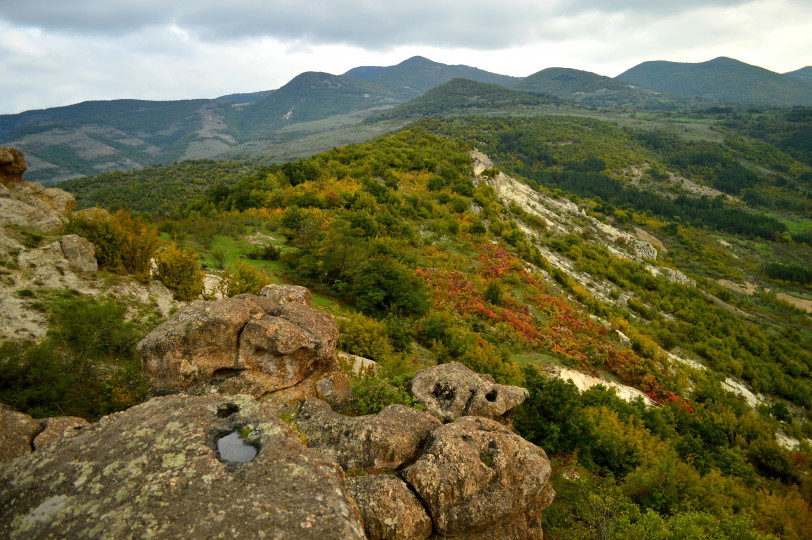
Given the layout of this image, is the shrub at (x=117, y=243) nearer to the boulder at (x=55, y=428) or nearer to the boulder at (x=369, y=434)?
the boulder at (x=55, y=428)

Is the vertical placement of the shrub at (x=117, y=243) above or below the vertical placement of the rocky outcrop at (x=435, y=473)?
above

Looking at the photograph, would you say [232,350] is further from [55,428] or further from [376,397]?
[376,397]

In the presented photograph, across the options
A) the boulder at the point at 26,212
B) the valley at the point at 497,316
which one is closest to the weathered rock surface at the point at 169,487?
the valley at the point at 497,316

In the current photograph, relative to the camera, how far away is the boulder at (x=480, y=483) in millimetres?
5371

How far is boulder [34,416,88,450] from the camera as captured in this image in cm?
485

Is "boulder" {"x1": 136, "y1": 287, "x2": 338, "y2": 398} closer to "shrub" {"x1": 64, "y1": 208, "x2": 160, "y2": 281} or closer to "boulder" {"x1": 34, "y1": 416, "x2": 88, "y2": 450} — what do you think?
"boulder" {"x1": 34, "y1": 416, "x2": 88, "y2": 450}

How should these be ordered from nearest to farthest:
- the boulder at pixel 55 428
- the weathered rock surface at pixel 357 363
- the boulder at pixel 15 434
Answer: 1. the boulder at pixel 15 434
2. the boulder at pixel 55 428
3. the weathered rock surface at pixel 357 363

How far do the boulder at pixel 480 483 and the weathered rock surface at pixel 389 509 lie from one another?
183mm

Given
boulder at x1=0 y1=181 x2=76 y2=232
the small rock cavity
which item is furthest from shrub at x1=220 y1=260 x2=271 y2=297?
the small rock cavity

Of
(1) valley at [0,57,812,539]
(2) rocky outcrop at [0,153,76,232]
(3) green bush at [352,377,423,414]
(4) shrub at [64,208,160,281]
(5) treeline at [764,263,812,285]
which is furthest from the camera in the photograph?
(5) treeline at [764,263,812,285]

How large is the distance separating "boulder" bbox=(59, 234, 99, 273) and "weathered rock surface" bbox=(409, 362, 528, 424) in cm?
933

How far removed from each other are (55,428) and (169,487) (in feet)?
10.3

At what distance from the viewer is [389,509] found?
16.4 ft

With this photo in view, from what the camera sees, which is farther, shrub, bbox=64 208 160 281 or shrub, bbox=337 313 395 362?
shrub, bbox=337 313 395 362
